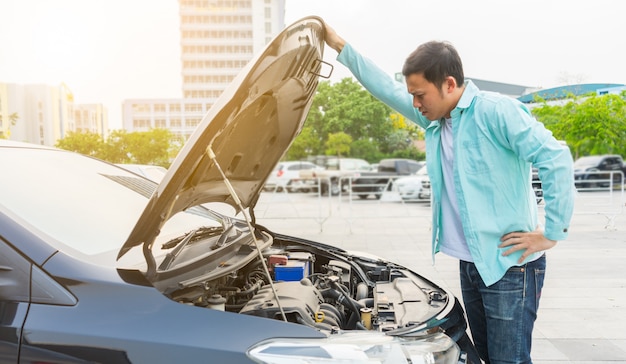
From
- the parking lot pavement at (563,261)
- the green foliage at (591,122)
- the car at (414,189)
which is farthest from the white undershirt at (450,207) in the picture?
the green foliage at (591,122)

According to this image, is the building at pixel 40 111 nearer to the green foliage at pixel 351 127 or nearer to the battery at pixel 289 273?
the green foliage at pixel 351 127

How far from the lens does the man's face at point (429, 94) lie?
Result: 2.09 meters

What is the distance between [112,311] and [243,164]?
3.30 feet

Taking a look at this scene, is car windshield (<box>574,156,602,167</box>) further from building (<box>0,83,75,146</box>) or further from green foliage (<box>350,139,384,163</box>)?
building (<box>0,83,75,146</box>)

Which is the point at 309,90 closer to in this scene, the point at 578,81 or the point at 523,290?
the point at 523,290

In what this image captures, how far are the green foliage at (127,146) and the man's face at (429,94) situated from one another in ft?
79.4

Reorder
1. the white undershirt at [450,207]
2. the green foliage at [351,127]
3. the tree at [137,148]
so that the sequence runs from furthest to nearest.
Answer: the green foliage at [351,127], the tree at [137,148], the white undershirt at [450,207]

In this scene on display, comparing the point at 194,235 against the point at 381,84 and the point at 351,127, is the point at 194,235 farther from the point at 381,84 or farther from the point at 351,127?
the point at 351,127

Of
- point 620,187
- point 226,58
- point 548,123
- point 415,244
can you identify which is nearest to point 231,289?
point 415,244

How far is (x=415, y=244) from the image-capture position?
8555 mm

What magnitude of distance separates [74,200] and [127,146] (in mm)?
24949

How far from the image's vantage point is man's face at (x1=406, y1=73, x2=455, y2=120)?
2.09 metres

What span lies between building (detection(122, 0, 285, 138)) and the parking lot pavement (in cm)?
8310

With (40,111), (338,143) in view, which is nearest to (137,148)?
(338,143)
